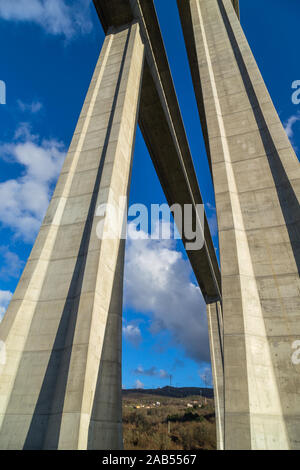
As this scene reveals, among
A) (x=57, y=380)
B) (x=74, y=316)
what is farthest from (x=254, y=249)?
(x=57, y=380)

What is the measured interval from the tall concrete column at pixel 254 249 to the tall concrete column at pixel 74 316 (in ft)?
10.2

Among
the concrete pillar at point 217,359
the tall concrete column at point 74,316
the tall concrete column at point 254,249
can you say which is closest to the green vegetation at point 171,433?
the concrete pillar at point 217,359

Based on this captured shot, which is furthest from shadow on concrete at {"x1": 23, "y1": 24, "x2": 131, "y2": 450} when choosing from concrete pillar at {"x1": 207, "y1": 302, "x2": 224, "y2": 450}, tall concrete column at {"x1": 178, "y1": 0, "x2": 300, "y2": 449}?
concrete pillar at {"x1": 207, "y1": 302, "x2": 224, "y2": 450}

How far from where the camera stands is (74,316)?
7.64 metres

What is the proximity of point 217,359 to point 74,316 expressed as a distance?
1059 inches

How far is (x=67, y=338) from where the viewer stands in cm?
746

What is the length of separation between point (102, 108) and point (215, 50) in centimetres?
718

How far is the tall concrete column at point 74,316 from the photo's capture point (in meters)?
6.50

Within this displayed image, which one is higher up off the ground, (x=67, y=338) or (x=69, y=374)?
(x=67, y=338)

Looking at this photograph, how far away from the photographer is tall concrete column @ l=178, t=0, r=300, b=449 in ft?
20.5

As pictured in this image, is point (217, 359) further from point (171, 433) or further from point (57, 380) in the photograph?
point (57, 380)
